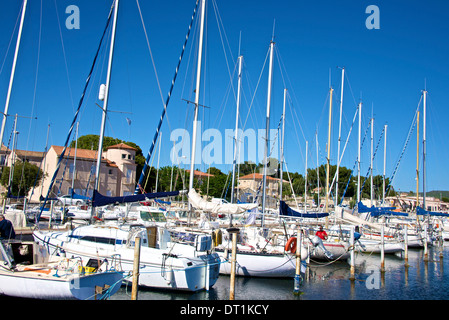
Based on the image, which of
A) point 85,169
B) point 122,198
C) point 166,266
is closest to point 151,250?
point 166,266

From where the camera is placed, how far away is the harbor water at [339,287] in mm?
16875

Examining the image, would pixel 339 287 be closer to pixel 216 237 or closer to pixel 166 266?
pixel 216 237

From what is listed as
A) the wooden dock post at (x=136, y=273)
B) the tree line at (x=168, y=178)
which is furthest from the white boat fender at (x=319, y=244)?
the wooden dock post at (x=136, y=273)

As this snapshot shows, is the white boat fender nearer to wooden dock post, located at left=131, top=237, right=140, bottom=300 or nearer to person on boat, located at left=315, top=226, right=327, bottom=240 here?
person on boat, located at left=315, top=226, right=327, bottom=240

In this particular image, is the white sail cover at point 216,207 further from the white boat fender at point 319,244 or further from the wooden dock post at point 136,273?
the white boat fender at point 319,244

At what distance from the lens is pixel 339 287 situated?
1997cm

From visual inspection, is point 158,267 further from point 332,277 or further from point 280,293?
point 332,277

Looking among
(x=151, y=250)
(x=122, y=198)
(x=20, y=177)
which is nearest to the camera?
(x=151, y=250)

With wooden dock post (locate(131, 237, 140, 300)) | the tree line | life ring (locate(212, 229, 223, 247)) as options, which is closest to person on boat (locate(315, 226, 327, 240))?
the tree line

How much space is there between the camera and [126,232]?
58.6 ft

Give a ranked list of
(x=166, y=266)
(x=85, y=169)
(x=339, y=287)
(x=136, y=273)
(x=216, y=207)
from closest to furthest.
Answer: (x=136, y=273) → (x=166, y=266) → (x=216, y=207) → (x=339, y=287) → (x=85, y=169)

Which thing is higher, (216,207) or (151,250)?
(216,207)

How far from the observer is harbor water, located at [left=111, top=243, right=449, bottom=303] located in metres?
16.9
